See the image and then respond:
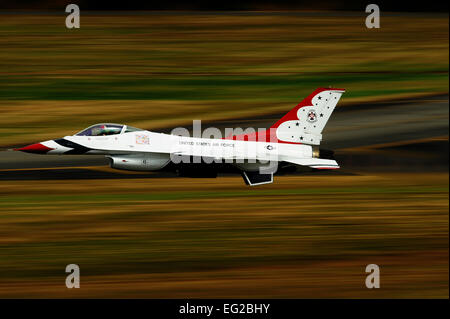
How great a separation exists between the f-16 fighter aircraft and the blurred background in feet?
12.4

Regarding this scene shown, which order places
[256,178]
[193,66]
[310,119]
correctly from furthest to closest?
[193,66]
[256,178]
[310,119]

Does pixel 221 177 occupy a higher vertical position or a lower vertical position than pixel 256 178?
higher

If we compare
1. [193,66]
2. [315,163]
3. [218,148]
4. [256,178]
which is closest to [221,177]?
[256,178]

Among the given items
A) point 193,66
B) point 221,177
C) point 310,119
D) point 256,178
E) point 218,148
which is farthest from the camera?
point 193,66

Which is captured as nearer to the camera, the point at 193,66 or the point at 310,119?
the point at 310,119

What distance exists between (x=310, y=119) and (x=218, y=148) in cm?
321

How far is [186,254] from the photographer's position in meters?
23.8

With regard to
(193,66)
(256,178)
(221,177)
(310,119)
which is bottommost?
(256,178)

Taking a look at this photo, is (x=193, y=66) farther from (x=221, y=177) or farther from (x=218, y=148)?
(x=218, y=148)

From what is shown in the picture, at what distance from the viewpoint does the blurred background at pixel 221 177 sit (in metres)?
23.7

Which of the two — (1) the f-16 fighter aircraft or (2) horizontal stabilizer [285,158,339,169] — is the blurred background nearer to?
(1) the f-16 fighter aircraft

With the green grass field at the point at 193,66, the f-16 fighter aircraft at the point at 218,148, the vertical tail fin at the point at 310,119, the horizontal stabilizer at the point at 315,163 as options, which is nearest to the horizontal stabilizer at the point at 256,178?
the f-16 fighter aircraft at the point at 218,148

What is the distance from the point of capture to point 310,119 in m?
21.6

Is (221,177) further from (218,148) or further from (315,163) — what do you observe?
(315,163)
